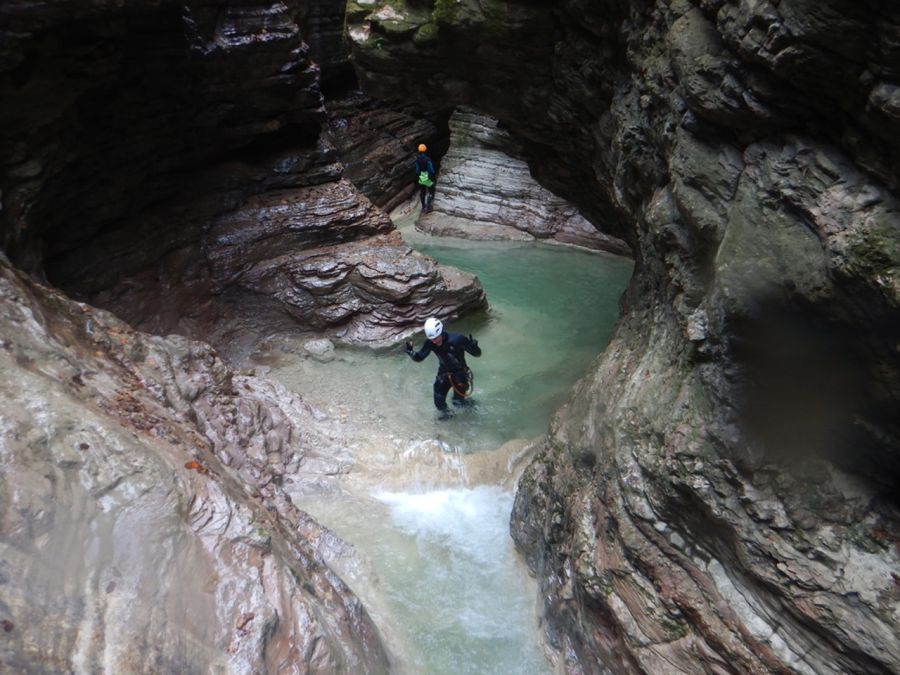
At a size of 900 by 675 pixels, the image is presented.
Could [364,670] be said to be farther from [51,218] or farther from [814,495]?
[51,218]

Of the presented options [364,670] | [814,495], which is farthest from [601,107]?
[364,670]

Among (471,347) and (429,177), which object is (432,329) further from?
(429,177)

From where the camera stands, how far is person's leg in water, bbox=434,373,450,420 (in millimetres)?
8117

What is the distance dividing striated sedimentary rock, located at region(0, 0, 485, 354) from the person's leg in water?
8.02 feet

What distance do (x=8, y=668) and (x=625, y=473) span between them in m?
3.85

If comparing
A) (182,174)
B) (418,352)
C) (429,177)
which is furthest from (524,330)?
(429,177)

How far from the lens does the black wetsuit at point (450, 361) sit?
7.75 metres

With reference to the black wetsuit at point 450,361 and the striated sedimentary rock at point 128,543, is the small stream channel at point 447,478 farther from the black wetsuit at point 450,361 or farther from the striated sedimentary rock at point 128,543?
the striated sedimentary rock at point 128,543

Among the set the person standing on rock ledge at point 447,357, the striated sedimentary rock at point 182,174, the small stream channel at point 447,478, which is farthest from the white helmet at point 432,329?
the striated sedimentary rock at point 182,174

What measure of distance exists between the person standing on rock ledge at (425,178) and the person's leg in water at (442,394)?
10587 mm

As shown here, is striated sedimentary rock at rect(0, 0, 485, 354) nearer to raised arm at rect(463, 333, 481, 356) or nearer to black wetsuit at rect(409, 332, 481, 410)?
black wetsuit at rect(409, 332, 481, 410)

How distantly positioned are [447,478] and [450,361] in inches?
59.9

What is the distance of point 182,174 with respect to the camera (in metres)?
10.3

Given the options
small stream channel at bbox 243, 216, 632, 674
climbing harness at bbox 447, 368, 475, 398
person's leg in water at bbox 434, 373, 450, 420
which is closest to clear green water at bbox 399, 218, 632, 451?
small stream channel at bbox 243, 216, 632, 674
